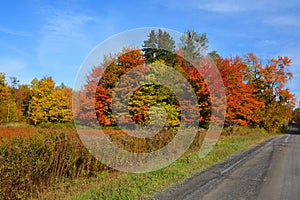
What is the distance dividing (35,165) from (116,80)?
561 inches

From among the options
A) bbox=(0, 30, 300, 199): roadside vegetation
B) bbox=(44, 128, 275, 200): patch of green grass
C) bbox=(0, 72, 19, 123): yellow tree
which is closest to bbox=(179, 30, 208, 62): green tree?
bbox=(0, 30, 300, 199): roadside vegetation

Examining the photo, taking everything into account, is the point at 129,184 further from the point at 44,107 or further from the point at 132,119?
the point at 44,107

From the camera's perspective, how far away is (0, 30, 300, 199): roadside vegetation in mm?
5309

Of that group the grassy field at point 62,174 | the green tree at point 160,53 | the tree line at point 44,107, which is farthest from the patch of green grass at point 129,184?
the tree line at point 44,107

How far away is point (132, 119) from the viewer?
18.0 meters

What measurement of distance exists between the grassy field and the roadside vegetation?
0.06 feet

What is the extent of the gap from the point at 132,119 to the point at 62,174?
11.7 meters

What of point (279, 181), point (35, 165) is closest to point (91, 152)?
point (35, 165)

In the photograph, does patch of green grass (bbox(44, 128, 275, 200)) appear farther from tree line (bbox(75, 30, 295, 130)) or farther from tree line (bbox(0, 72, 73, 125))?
tree line (bbox(0, 72, 73, 125))

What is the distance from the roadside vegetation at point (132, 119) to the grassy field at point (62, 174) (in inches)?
0.7

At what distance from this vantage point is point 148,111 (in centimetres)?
1791

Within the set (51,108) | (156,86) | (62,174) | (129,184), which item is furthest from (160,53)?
(51,108)

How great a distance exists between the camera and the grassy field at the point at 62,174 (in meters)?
4.92

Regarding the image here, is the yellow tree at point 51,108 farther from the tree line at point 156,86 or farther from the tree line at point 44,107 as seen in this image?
the tree line at point 156,86
